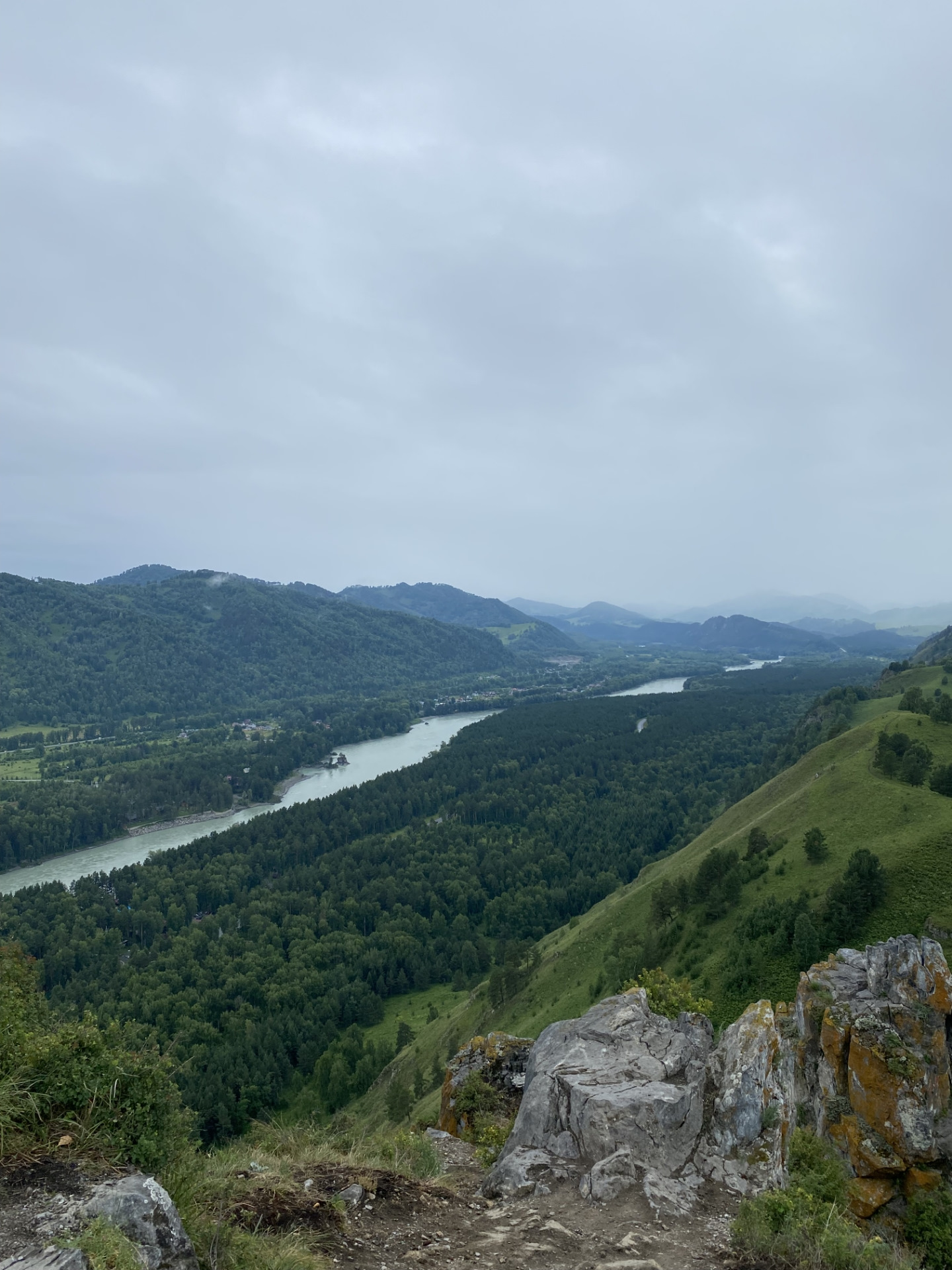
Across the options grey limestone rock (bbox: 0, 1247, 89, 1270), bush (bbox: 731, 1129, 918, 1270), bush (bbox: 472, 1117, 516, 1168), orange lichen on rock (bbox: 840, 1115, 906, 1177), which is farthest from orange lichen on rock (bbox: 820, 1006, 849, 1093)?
grey limestone rock (bbox: 0, 1247, 89, 1270)

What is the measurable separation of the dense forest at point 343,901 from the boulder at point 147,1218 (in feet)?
137

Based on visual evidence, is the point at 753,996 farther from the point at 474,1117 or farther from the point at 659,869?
the point at 659,869

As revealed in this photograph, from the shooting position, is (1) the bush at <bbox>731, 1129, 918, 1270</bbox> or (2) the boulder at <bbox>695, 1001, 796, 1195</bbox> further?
(2) the boulder at <bbox>695, 1001, 796, 1195</bbox>

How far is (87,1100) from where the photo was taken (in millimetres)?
8539

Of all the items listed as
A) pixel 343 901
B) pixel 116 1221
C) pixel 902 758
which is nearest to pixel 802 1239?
pixel 116 1221

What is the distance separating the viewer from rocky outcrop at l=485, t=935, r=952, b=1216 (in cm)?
1252

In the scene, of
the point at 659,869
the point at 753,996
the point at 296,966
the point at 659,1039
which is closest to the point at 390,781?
the point at 296,966

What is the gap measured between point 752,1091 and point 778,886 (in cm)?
2818

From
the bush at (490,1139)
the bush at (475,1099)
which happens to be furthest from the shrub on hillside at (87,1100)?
the bush at (475,1099)

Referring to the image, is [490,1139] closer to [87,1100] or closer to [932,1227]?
[932,1227]

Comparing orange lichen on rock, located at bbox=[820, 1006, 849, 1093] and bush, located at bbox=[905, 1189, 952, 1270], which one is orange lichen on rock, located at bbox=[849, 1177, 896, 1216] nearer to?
bush, located at bbox=[905, 1189, 952, 1270]

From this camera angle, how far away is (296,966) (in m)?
66.6

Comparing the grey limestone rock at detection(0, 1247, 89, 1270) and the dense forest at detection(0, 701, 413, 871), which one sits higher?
the grey limestone rock at detection(0, 1247, 89, 1270)

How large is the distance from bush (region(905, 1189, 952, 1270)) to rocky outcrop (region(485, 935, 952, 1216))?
0.34 metres
